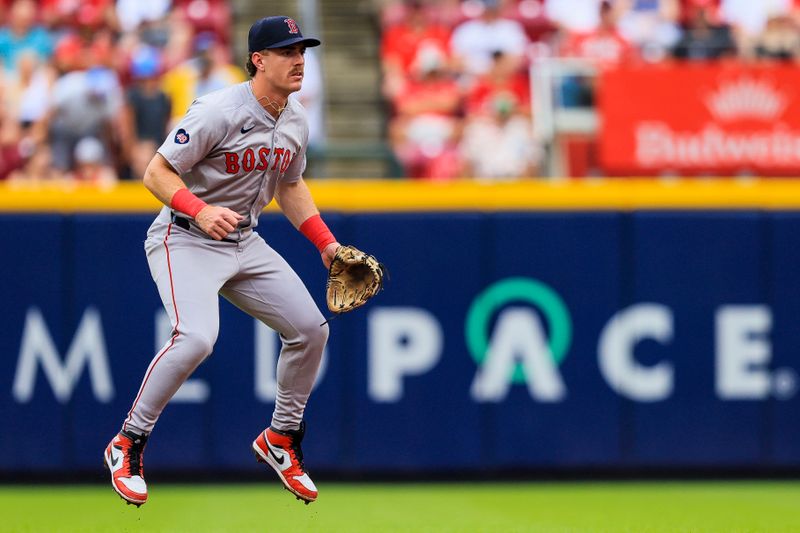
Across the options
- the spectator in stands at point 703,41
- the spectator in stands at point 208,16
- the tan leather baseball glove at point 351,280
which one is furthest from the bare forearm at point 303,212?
the spectator in stands at point 208,16

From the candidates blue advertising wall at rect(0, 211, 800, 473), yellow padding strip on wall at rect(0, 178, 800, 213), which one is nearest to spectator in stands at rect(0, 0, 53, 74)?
yellow padding strip on wall at rect(0, 178, 800, 213)

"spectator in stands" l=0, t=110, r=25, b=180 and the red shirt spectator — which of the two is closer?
"spectator in stands" l=0, t=110, r=25, b=180

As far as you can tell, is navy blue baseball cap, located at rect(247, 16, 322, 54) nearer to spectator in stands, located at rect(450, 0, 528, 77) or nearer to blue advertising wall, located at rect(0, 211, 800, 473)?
blue advertising wall, located at rect(0, 211, 800, 473)

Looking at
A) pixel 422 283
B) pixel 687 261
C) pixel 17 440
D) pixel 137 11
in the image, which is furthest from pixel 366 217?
pixel 137 11

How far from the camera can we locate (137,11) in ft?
39.7

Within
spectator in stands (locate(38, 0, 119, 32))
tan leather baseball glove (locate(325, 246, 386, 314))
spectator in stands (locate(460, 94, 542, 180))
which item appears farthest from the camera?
spectator in stands (locate(38, 0, 119, 32))

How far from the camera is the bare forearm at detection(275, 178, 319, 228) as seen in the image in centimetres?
584

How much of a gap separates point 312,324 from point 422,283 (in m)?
2.75

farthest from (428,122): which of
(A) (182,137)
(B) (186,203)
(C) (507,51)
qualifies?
(B) (186,203)

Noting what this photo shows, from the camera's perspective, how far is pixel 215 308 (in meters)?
5.46

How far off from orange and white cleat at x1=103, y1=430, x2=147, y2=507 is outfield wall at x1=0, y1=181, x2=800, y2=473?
2.81 meters

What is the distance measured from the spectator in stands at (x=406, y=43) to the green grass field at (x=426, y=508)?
4838mm

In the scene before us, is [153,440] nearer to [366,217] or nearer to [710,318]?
[366,217]

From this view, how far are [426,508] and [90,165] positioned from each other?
3921 millimetres
